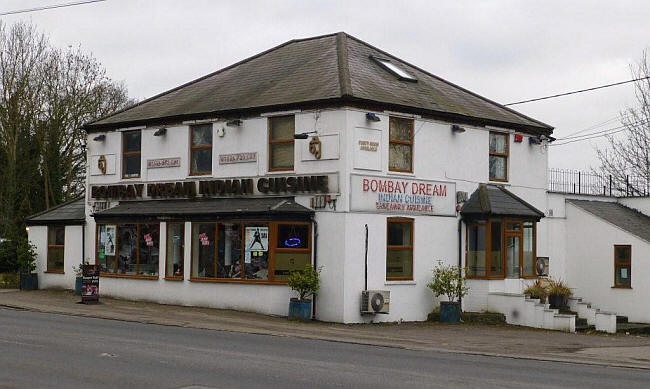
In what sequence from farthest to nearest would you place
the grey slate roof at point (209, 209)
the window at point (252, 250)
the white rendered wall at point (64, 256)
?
the white rendered wall at point (64, 256) → the window at point (252, 250) → the grey slate roof at point (209, 209)

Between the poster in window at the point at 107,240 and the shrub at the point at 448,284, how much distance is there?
1102 centimetres

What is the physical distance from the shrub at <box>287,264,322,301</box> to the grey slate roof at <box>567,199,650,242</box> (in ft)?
38.6

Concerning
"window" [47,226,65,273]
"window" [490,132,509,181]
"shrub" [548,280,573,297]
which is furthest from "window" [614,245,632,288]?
"window" [47,226,65,273]

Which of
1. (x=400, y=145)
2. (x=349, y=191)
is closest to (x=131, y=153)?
(x=349, y=191)

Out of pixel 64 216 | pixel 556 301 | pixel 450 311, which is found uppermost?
pixel 64 216

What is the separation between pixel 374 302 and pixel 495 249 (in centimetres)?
530

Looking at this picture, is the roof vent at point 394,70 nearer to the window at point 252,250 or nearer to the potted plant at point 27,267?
the window at point 252,250

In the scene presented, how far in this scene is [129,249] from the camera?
3262cm

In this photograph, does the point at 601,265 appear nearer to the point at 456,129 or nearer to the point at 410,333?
the point at 456,129

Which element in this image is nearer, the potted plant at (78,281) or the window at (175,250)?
the window at (175,250)

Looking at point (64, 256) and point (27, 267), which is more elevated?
point (64, 256)

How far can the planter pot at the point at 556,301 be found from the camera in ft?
100

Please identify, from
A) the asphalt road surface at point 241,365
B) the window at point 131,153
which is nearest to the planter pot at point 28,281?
the window at point 131,153

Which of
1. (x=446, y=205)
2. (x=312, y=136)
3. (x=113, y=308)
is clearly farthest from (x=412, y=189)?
(x=113, y=308)
